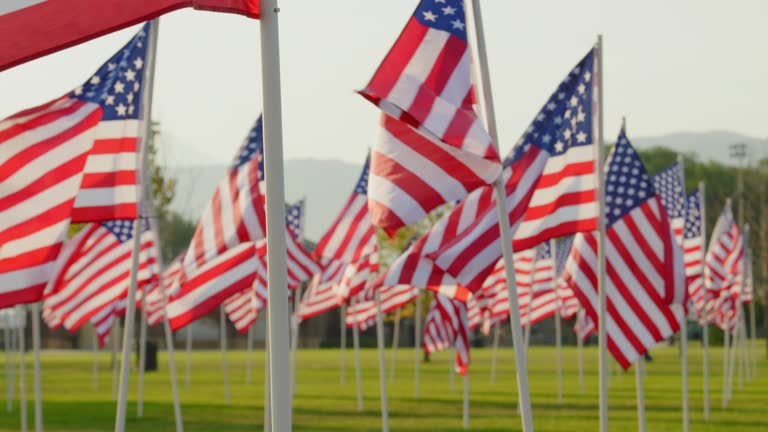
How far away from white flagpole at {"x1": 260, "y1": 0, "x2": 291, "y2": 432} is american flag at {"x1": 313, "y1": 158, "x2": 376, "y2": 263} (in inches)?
662

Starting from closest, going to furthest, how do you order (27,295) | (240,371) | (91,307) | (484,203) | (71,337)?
(27,295) < (484,203) < (91,307) < (240,371) < (71,337)

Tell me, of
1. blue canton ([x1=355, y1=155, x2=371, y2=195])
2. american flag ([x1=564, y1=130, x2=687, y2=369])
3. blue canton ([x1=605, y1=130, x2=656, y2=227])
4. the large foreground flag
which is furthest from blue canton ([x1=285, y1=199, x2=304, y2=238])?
the large foreground flag

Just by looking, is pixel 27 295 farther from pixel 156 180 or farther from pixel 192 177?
pixel 192 177

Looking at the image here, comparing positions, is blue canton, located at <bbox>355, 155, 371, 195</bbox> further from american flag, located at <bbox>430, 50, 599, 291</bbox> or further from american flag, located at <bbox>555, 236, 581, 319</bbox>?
american flag, located at <bbox>555, 236, 581, 319</bbox>

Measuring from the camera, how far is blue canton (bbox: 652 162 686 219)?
1035 inches

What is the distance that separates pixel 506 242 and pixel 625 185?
4877 mm

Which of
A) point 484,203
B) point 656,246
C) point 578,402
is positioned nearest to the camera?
point 484,203

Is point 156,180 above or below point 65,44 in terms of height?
above

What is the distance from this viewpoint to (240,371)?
5406 cm

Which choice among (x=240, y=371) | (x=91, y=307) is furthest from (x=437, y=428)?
A: (x=240, y=371)

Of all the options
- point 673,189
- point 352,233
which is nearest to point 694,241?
point 673,189

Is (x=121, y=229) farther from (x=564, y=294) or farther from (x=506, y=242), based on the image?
(x=564, y=294)

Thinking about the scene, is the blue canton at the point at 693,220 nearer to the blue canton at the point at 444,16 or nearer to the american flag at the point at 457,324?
the american flag at the point at 457,324

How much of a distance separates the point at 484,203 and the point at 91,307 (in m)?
10.5
